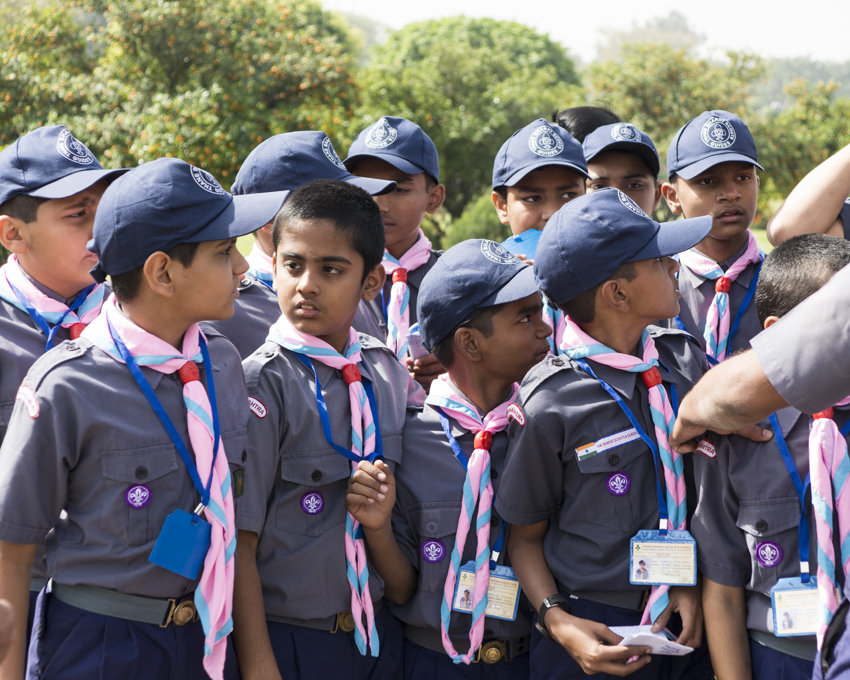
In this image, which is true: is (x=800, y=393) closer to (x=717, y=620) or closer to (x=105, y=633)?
(x=717, y=620)

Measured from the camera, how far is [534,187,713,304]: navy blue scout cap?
8.31ft

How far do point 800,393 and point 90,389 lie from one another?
175 centimetres

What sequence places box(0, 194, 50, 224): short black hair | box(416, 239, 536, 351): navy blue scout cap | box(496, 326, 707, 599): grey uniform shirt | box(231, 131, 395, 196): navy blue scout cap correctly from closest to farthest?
box(496, 326, 707, 599): grey uniform shirt < box(416, 239, 536, 351): navy blue scout cap < box(0, 194, 50, 224): short black hair < box(231, 131, 395, 196): navy blue scout cap

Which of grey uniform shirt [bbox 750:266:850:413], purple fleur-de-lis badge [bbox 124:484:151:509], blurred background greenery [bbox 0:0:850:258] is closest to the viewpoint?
grey uniform shirt [bbox 750:266:850:413]

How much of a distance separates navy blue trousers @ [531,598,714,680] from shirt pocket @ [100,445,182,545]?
48.7 inches

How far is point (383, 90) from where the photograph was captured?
1541 cm

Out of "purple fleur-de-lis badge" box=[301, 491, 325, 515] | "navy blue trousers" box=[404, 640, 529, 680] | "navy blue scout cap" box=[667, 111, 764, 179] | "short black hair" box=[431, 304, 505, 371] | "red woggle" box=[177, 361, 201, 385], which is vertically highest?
"navy blue scout cap" box=[667, 111, 764, 179]

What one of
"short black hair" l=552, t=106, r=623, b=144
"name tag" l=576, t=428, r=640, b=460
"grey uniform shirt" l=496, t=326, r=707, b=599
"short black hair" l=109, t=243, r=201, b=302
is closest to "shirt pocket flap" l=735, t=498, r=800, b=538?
"grey uniform shirt" l=496, t=326, r=707, b=599

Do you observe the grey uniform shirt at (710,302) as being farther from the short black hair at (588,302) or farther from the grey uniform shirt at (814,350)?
the grey uniform shirt at (814,350)

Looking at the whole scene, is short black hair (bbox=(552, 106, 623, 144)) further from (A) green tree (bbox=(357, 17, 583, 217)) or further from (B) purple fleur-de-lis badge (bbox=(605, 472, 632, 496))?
(A) green tree (bbox=(357, 17, 583, 217))

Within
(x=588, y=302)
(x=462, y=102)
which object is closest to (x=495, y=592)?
(x=588, y=302)

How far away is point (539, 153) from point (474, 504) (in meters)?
1.85

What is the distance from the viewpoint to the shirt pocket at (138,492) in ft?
6.98

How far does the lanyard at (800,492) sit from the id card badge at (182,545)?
5.37 ft
